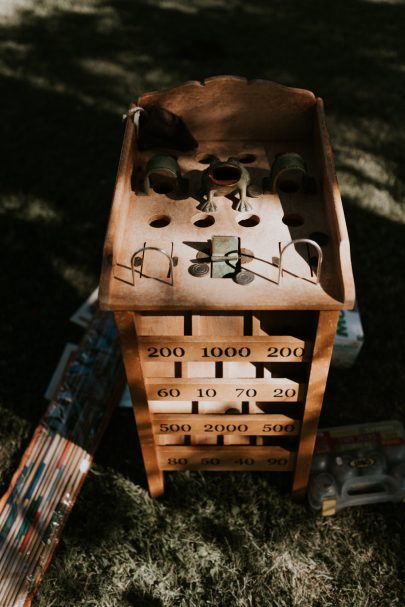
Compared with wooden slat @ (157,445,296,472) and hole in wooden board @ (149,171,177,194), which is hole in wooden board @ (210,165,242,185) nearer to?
hole in wooden board @ (149,171,177,194)

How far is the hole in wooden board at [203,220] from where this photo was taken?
2.23 meters

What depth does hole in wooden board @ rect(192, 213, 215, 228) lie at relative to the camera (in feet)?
7.32

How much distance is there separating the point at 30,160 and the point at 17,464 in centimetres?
350

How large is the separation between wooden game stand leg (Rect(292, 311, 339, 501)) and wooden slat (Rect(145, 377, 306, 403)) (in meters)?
0.07

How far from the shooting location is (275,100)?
2484 millimetres

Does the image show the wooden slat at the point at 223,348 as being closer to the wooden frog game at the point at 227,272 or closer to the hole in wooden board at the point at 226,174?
the wooden frog game at the point at 227,272

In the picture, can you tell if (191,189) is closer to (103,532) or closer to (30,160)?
(103,532)

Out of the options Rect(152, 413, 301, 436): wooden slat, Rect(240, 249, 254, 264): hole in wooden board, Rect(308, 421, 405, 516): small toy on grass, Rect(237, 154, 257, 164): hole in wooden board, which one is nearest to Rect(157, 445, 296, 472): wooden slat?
Rect(152, 413, 301, 436): wooden slat

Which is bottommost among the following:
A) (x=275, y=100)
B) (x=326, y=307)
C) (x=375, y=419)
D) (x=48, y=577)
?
(x=48, y=577)

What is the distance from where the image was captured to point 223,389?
2.30 meters

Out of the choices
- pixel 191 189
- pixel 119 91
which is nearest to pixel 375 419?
pixel 191 189

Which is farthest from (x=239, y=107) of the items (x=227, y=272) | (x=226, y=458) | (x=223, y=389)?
(x=226, y=458)

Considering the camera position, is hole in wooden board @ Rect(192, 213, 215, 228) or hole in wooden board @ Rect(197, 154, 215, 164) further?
hole in wooden board @ Rect(197, 154, 215, 164)

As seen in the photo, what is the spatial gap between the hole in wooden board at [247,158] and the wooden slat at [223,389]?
1032mm
